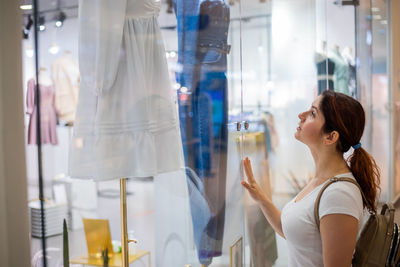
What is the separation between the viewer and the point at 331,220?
157 cm

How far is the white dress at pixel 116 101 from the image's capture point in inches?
69.4

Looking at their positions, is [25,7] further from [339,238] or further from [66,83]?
[339,238]

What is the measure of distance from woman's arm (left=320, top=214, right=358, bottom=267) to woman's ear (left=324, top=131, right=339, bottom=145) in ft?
1.03

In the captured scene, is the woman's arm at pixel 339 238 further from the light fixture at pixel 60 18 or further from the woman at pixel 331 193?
the light fixture at pixel 60 18

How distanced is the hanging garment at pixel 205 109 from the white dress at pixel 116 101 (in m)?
0.25

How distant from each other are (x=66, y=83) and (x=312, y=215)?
133 cm

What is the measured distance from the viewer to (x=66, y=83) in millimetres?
2225

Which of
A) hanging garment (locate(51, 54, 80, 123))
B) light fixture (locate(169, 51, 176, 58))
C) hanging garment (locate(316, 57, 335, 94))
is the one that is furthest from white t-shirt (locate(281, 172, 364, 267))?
hanging garment (locate(316, 57, 335, 94))

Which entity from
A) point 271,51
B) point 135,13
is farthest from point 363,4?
point 135,13

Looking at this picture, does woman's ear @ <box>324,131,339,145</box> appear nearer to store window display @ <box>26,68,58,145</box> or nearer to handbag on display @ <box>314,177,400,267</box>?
handbag on display @ <box>314,177,400,267</box>

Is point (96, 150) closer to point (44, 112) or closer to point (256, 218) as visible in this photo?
point (44, 112)

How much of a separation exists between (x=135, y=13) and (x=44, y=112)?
672 millimetres

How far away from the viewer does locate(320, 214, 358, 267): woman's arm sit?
156 cm

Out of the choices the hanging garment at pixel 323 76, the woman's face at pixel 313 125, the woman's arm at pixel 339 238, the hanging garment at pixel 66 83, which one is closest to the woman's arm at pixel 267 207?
the woman's face at pixel 313 125
